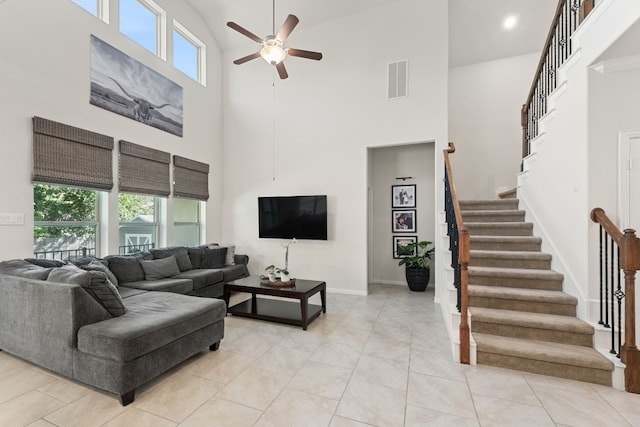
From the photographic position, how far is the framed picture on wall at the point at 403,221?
18.5ft

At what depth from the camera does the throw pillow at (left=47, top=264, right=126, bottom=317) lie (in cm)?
219

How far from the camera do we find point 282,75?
390cm

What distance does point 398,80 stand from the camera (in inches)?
193

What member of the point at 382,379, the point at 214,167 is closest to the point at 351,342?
the point at 382,379

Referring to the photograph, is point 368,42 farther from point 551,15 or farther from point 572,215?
point 572,215

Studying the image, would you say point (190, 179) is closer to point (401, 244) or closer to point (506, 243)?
point (401, 244)

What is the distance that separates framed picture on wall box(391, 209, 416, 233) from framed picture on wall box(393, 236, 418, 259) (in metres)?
0.14

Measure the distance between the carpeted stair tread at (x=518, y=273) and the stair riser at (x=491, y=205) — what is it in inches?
54.1

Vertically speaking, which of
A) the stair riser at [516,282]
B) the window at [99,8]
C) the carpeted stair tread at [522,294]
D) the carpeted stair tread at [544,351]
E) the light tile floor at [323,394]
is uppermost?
the window at [99,8]

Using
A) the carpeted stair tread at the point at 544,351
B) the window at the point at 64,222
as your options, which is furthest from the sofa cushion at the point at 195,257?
the carpeted stair tread at the point at 544,351

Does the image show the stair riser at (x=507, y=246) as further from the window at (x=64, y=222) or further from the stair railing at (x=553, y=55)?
the window at (x=64, y=222)

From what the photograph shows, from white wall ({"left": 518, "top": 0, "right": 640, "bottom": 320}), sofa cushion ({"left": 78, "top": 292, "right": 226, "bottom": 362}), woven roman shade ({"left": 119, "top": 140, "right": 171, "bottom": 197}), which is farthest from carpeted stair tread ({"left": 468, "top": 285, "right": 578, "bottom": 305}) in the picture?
woven roman shade ({"left": 119, "top": 140, "right": 171, "bottom": 197})

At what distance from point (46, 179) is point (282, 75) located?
3.15 metres

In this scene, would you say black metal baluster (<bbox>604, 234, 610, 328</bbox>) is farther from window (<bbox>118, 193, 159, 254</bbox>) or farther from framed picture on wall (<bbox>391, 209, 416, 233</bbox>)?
window (<bbox>118, 193, 159, 254</bbox>)
